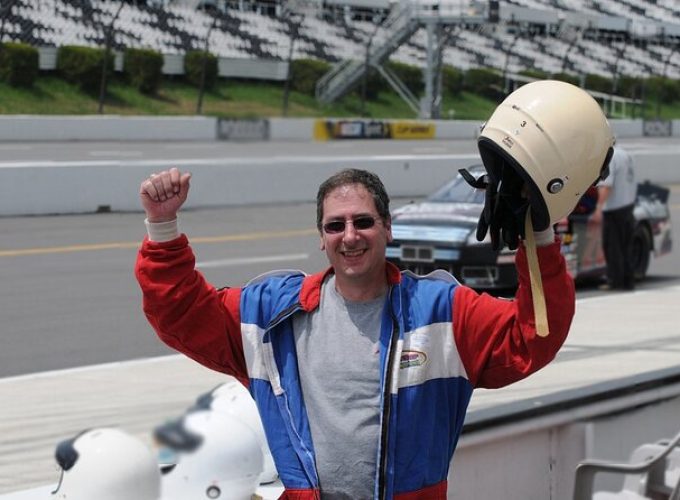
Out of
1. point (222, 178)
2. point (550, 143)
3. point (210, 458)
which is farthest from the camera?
point (222, 178)

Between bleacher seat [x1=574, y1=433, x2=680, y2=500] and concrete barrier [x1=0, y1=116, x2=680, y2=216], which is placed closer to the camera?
bleacher seat [x1=574, y1=433, x2=680, y2=500]

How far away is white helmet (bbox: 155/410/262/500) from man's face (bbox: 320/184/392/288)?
1418mm

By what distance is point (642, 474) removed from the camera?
5.21m

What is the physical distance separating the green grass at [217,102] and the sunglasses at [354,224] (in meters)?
40.7

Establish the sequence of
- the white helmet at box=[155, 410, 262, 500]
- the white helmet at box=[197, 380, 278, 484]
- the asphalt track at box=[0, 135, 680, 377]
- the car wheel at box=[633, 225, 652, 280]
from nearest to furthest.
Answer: the white helmet at box=[155, 410, 262, 500] < the white helmet at box=[197, 380, 278, 484] < the asphalt track at box=[0, 135, 680, 377] < the car wheel at box=[633, 225, 652, 280]

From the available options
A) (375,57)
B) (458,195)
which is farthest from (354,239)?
(375,57)

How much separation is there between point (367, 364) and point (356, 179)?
0.45 metres

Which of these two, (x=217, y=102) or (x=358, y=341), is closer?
(x=358, y=341)

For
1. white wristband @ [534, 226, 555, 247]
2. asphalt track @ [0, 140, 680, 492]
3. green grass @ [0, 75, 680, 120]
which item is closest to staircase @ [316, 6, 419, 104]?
green grass @ [0, 75, 680, 120]

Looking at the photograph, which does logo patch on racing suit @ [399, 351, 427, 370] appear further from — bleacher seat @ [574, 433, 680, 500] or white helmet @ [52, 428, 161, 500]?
bleacher seat @ [574, 433, 680, 500]

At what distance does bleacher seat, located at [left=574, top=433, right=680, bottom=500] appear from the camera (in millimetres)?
4707

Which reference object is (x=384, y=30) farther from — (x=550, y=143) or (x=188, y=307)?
(x=550, y=143)

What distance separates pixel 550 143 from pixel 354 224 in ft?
1.64

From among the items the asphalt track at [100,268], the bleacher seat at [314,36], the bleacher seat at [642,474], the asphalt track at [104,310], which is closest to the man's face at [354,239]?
the bleacher seat at [642,474]
